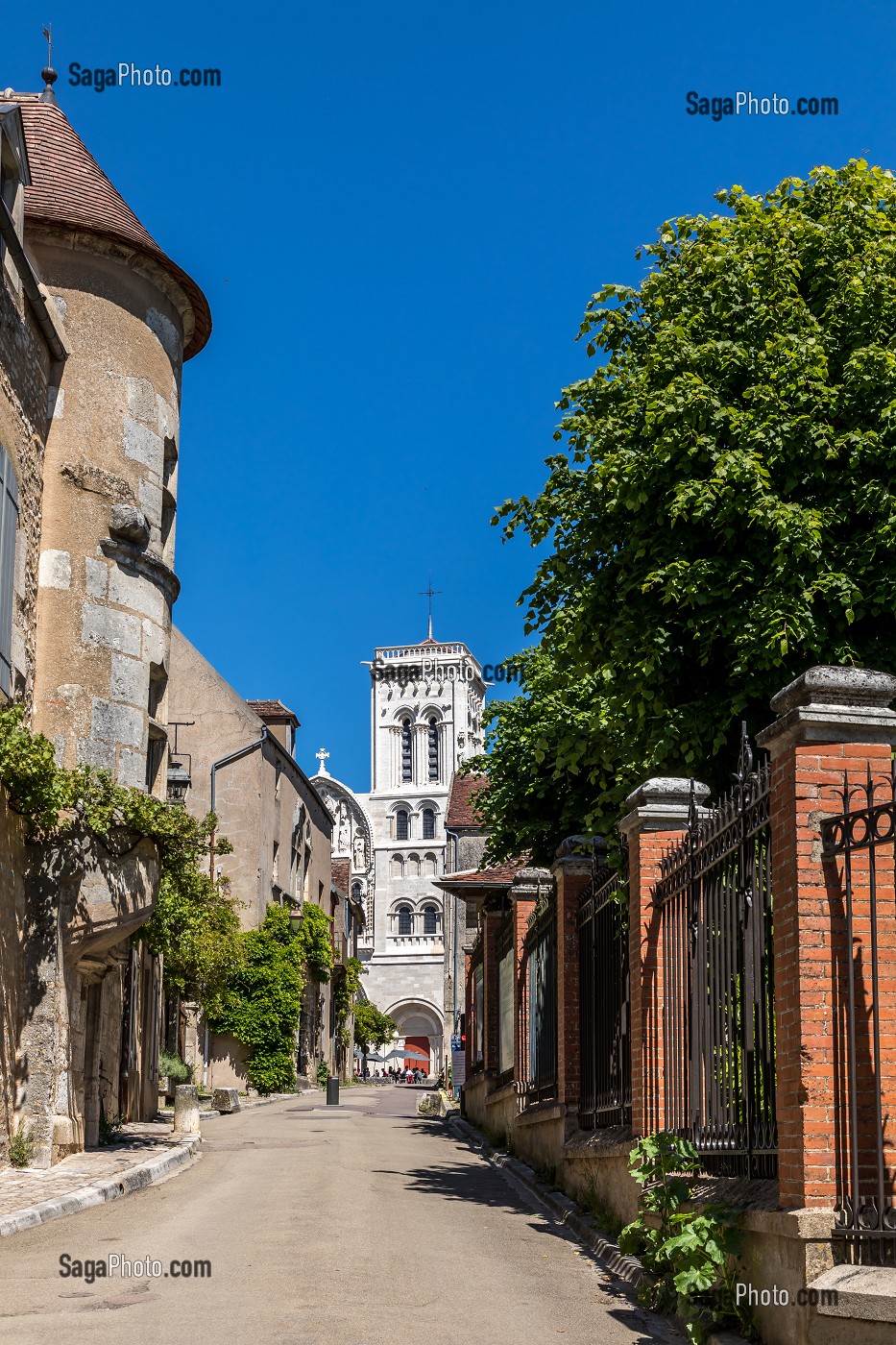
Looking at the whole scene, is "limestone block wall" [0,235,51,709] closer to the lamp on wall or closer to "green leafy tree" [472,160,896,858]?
"green leafy tree" [472,160,896,858]

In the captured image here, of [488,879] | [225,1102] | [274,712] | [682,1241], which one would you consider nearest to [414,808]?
[274,712]

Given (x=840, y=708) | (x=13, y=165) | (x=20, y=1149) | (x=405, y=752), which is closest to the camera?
(x=840, y=708)

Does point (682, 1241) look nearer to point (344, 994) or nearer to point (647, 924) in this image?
point (647, 924)

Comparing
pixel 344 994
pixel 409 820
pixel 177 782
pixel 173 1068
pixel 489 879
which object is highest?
pixel 409 820

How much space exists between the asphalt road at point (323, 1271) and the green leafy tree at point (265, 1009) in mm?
20855

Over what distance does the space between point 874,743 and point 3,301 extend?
10.1 meters

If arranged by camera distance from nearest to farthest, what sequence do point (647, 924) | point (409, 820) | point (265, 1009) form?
point (647, 924), point (265, 1009), point (409, 820)

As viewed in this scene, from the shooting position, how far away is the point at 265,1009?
35.3 metres

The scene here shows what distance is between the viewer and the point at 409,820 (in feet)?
348

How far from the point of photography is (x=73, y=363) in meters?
16.2

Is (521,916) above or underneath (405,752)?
underneath

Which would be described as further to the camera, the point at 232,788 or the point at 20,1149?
the point at 232,788

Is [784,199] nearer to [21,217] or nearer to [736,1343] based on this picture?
[21,217]

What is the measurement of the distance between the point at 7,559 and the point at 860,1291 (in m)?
10.8
